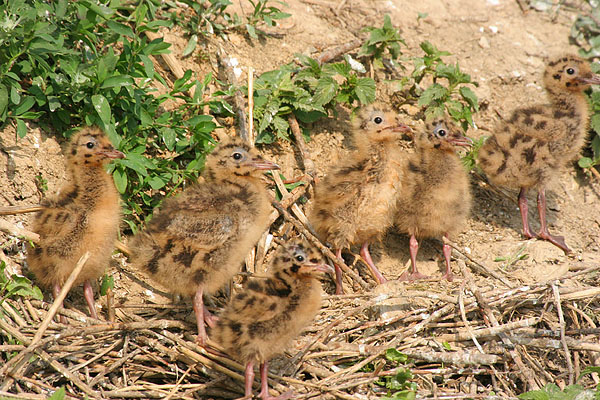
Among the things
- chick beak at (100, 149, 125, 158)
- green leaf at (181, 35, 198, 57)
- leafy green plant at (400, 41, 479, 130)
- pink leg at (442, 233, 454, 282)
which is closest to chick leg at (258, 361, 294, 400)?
chick beak at (100, 149, 125, 158)

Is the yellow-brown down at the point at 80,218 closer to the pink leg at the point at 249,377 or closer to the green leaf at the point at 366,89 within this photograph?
the pink leg at the point at 249,377

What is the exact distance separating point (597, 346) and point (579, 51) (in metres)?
4.81

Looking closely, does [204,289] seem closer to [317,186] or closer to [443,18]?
[317,186]

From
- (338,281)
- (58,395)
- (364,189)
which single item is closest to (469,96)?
(364,189)

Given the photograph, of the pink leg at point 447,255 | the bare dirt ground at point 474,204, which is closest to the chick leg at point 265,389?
the bare dirt ground at point 474,204

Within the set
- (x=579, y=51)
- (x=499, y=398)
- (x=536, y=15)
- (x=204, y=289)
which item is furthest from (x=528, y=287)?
(x=536, y=15)

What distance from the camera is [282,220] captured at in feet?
22.5

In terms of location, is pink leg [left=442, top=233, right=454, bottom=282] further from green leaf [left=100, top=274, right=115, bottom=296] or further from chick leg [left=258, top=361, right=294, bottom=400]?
green leaf [left=100, top=274, right=115, bottom=296]

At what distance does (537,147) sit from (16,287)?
190 inches

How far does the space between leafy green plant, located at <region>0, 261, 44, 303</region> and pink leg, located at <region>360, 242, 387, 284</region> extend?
2.79m

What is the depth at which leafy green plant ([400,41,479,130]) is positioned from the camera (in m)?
7.52

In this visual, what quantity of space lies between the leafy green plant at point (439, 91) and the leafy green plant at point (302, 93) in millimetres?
670

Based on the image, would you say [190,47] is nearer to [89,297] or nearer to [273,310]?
[89,297]

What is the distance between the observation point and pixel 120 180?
19.6 ft
